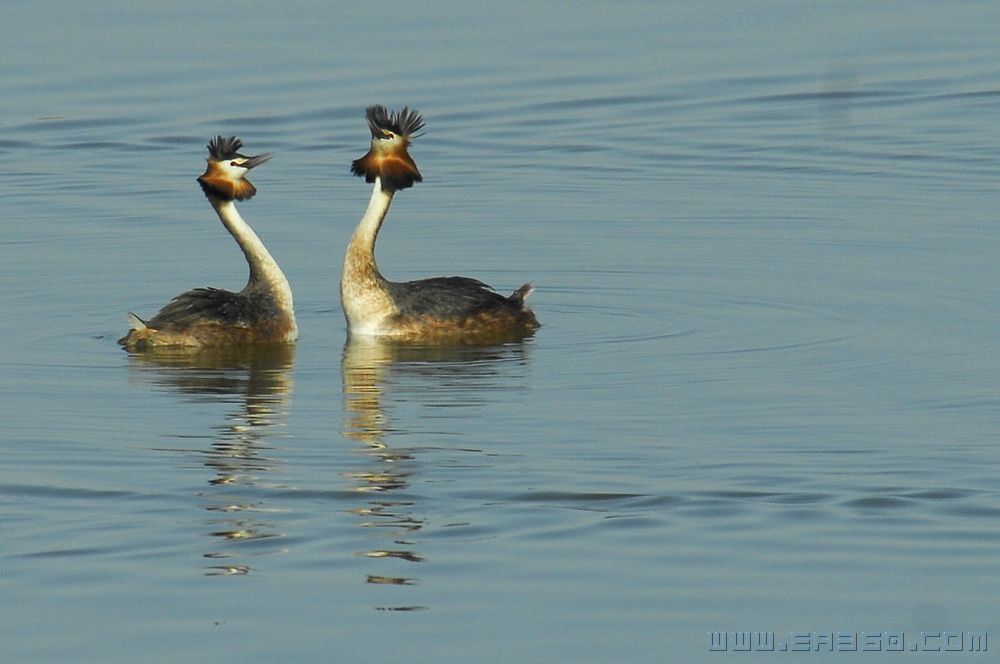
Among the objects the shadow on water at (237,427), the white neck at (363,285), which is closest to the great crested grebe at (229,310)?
the shadow on water at (237,427)

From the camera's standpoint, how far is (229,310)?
16.2m

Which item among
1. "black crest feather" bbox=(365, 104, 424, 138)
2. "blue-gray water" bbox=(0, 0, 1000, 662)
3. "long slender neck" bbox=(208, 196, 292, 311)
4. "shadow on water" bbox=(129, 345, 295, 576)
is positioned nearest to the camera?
"blue-gray water" bbox=(0, 0, 1000, 662)

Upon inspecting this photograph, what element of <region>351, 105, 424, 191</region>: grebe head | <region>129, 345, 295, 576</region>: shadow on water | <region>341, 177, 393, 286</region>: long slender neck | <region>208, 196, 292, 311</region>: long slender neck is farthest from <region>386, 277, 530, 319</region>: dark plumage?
<region>351, 105, 424, 191</region>: grebe head

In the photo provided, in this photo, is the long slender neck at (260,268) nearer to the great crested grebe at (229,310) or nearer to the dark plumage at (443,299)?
the great crested grebe at (229,310)

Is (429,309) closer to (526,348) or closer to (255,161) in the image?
(526,348)

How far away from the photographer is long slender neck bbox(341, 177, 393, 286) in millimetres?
16797

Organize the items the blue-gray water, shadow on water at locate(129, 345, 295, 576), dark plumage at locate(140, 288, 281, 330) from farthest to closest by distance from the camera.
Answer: dark plumage at locate(140, 288, 281, 330)
shadow on water at locate(129, 345, 295, 576)
the blue-gray water

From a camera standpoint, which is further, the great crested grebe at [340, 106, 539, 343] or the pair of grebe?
the great crested grebe at [340, 106, 539, 343]

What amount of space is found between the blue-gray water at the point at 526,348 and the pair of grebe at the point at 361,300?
332mm

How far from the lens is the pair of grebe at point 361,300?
52.7ft

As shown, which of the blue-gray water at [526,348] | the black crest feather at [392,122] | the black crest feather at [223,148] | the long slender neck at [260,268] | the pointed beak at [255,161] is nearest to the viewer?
the blue-gray water at [526,348]

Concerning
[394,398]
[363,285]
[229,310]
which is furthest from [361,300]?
[394,398]

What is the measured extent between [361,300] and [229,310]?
1044mm

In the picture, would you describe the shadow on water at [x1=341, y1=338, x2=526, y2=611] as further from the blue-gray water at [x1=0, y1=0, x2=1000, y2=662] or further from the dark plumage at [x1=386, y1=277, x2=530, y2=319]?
the dark plumage at [x1=386, y1=277, x2=530, y2=319]
